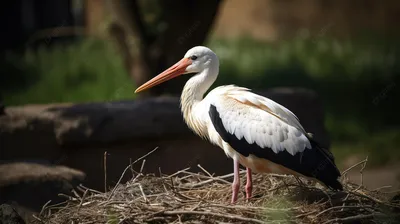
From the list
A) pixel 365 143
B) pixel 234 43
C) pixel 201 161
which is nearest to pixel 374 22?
pixel 234 43

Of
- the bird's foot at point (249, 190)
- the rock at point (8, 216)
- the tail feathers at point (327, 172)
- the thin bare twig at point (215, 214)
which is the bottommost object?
the bird's foot at point (249, 190)

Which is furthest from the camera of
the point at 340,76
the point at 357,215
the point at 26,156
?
the point at 340,76

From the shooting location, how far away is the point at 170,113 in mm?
8617

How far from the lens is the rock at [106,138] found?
831 centimetres

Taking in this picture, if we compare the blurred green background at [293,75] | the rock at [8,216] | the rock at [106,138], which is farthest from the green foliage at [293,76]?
the rock at [8,216]

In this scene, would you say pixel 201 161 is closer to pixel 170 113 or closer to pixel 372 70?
pixel 170 113

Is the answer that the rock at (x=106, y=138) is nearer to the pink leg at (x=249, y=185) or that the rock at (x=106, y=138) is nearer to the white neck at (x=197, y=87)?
the white neck at (x=197, y=87)

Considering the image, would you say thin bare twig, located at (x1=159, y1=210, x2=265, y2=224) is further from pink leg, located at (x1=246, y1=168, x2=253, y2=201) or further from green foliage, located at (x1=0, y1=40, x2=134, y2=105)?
green foliage, located at (x1=0, y1=40, x2=134, y2=105)

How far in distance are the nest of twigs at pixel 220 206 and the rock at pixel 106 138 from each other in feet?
5.88

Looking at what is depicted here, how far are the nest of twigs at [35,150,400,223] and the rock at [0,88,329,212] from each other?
1792mm

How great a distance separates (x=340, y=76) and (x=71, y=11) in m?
7.66

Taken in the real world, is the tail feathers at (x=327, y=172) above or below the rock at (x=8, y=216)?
above

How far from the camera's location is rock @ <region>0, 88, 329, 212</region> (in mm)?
8312

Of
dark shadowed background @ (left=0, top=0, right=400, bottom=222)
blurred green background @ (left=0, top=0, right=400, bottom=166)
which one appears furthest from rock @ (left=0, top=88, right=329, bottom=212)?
blurred green background @ (left=0, top=0, right=400, bottom=166)
